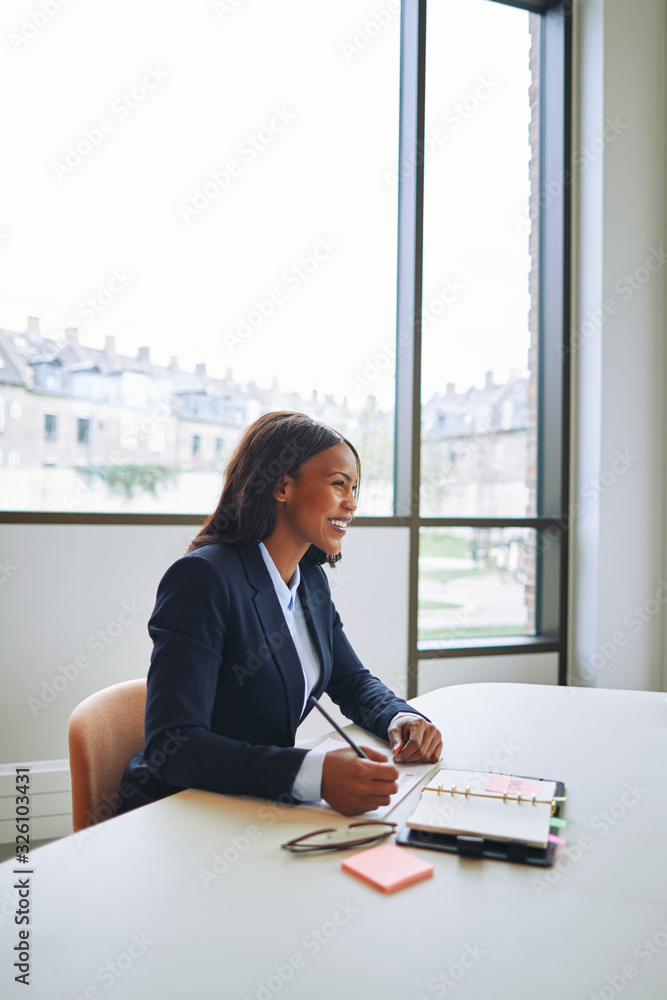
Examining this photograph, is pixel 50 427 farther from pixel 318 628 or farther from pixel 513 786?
pixel 513 786

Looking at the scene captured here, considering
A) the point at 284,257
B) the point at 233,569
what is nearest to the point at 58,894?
the point at 233,569

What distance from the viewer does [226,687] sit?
1.38 meters

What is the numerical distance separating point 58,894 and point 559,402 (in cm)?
312

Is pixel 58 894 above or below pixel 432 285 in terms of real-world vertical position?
below

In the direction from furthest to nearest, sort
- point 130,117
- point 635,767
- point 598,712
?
point 130,117
point 598,712
point 635,767

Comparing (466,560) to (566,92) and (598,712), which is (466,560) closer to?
(598,712)

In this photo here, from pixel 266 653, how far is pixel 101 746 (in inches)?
14.4

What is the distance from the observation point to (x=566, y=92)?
348 cm

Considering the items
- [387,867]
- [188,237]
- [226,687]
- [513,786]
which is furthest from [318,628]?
[188,237]

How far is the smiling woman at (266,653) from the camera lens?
1165mm

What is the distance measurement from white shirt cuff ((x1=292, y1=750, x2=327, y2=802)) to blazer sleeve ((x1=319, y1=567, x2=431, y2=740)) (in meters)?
0.37

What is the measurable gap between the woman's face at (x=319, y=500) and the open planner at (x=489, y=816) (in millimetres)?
549

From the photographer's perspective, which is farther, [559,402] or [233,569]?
[559,402]

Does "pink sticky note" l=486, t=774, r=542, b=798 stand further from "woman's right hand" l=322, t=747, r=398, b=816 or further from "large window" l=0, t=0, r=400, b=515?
"large window" l=0, t=0, r=400, b=515
